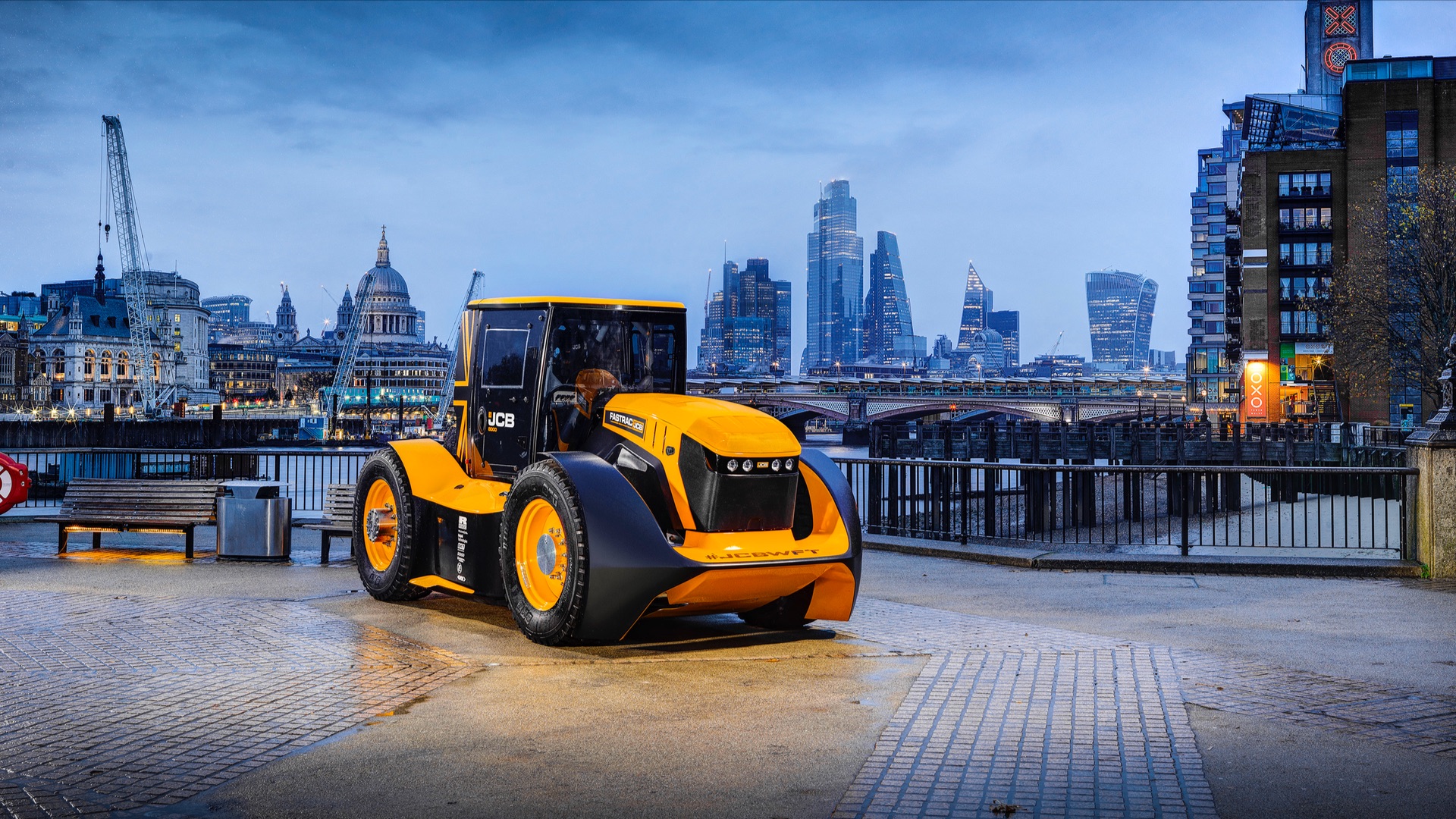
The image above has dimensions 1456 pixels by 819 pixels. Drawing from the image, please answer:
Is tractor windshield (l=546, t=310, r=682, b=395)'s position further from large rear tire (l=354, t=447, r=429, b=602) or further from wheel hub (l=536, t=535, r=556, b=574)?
large rear tire (l=354, t=447, r=429, b=602)

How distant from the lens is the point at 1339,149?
281 ft

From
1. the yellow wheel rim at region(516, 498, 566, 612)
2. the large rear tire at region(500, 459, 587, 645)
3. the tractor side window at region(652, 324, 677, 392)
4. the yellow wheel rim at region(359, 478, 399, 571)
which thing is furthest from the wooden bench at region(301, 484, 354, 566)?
the tractor side window at region(652, 324, 677, 392)

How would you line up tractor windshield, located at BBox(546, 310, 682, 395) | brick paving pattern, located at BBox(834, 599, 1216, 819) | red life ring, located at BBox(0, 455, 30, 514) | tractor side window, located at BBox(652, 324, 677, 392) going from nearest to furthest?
brick paving pattern, located at BBox(834, 599, 1216, 819) → tractor windshield, located at BBox(546, 310, 682, 395) → tractor side window, located at BBox(652, 324, 677, 392) → red life ring, located at BBox(0, 455, 30, 514)

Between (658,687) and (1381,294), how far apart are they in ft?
166

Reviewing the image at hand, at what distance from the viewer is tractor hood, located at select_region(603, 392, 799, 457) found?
8594mm

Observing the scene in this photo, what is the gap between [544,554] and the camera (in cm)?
912

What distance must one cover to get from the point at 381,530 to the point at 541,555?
111 inches

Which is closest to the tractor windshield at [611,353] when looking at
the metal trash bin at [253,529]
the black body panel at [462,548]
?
the black body panel at [462,548]

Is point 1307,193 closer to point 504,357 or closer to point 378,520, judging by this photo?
point 378,520

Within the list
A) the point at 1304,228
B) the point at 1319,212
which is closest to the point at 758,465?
the point at 1304,228

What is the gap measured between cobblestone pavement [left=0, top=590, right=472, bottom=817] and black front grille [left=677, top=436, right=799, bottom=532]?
6.23 feet

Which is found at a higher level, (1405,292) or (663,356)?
(1405,292)

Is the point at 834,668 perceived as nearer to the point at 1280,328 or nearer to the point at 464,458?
the point at 464,458

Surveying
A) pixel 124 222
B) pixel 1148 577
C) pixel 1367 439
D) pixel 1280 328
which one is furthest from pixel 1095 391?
pixel 1148 577
